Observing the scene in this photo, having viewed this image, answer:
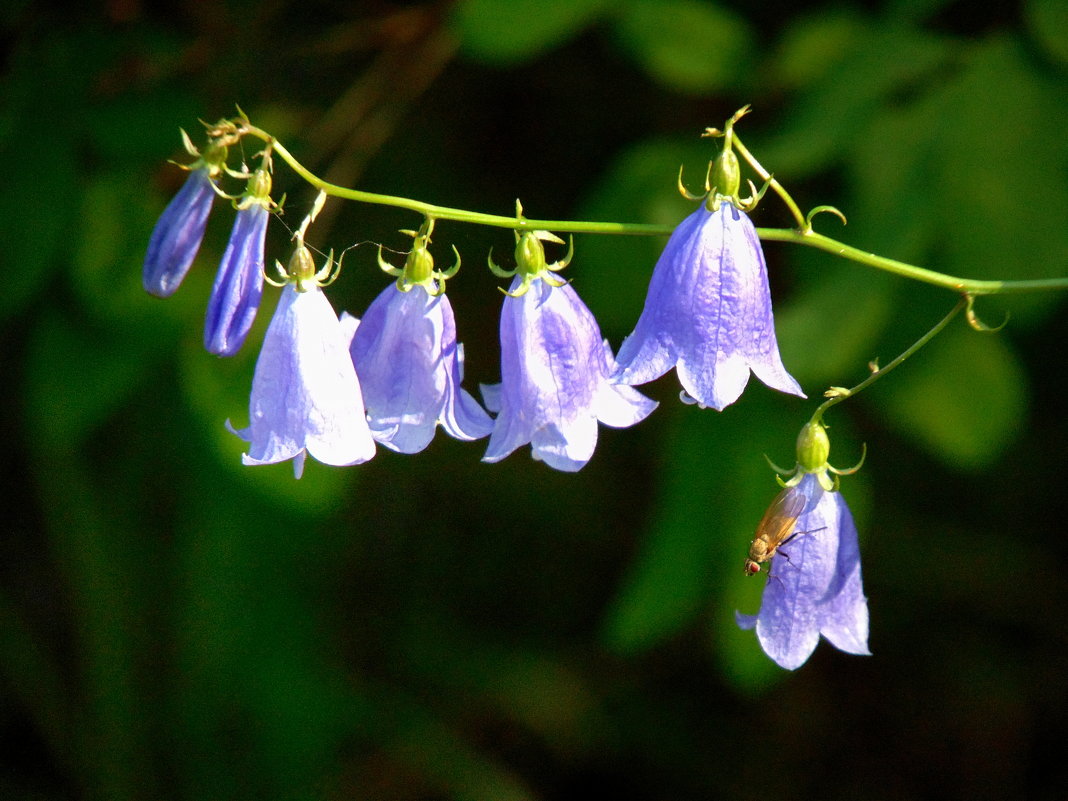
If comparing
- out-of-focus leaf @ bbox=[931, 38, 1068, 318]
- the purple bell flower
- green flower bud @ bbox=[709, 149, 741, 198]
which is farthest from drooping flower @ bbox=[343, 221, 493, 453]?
out-of-focus leaf @ bbox=[931, 38, 1068, 318]

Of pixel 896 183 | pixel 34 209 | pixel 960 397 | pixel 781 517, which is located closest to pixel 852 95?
pixel 896 183

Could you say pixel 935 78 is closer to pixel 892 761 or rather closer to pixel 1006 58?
pixel 1006 58

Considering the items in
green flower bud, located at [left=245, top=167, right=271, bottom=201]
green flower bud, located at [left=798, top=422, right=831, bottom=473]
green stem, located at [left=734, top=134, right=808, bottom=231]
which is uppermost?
green stem, located at [left=734, top=134, right=808, bottom=231]

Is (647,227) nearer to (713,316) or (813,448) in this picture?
(713,316)

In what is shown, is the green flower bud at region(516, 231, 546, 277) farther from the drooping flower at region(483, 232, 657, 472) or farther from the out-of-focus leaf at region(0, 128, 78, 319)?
the out-of-focus leaf at region(0, 128, 78, 319)

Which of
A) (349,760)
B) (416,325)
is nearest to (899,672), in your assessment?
(349,760)

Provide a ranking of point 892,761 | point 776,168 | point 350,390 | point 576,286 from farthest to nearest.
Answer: point 892,761 → point 576,286 → point 776,168 → point 350,390

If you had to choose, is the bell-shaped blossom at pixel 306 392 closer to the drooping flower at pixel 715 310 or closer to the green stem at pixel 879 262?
the drooping flower at pixel 715 310
